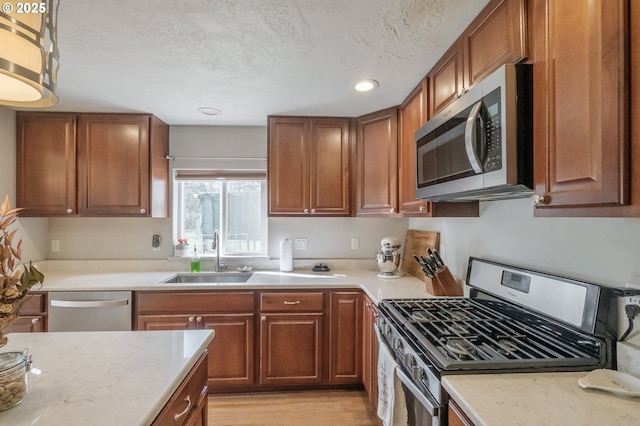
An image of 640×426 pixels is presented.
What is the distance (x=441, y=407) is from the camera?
3.10ft

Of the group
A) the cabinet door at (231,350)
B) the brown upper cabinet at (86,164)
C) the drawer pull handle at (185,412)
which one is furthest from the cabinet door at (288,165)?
the drawer pull handle at (185,412)

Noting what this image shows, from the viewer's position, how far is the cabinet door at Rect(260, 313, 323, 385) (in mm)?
2229

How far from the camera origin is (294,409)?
209cm

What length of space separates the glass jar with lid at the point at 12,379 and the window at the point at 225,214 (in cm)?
210

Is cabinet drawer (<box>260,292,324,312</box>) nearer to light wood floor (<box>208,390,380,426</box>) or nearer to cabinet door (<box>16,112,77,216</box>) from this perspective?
light wood floor (<box>208,390,380,426</box>)

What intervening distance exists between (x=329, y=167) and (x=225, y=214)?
3.74 feet

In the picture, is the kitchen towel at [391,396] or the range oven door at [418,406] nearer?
the range oven door at [418,406]

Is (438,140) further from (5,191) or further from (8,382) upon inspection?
(5,191)

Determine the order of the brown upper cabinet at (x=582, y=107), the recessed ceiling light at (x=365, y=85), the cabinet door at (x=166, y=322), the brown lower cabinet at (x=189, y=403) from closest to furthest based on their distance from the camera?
the brown upper cabinet at (x=582, y=107) < the brown lower cabinet at (x=189, y=403) < the recessed ceiling light at (x=365, y=85) < the cabinet door at (x=166, y=322)

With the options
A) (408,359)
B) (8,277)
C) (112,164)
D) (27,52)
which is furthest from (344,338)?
(112,164)

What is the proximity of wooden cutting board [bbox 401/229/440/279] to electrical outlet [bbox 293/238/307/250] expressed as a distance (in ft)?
3.06

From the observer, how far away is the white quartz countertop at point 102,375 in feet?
2.40

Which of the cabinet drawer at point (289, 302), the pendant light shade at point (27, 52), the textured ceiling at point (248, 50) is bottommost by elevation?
the cabinet drawer at point (289, 302)

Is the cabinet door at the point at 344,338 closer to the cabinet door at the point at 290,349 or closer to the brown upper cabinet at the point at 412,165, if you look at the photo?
the cabinet door at the point at 290,349
